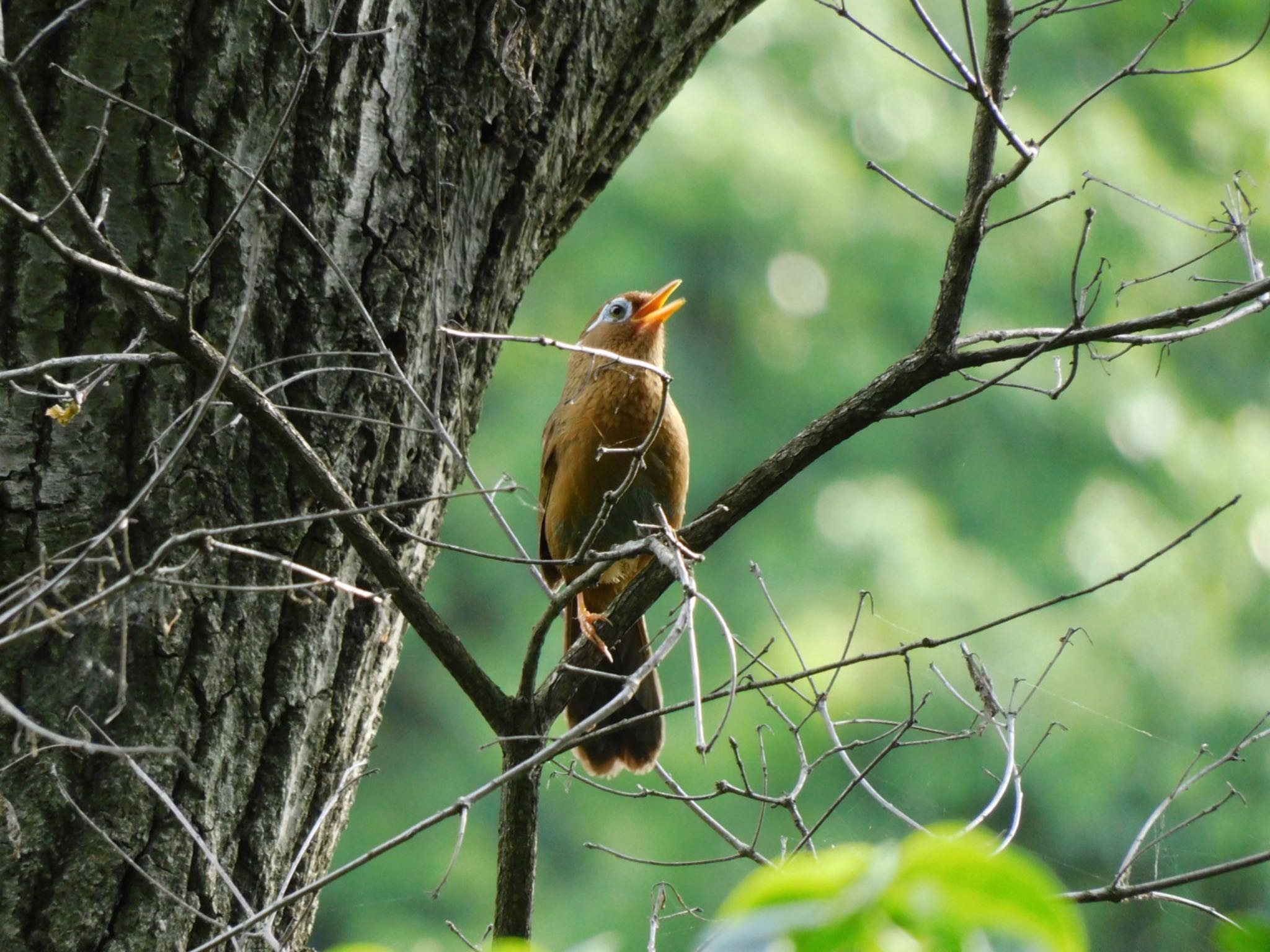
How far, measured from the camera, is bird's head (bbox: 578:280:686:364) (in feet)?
13.1

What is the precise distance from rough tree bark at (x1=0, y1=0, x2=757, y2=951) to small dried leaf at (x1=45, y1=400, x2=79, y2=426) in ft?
0.28

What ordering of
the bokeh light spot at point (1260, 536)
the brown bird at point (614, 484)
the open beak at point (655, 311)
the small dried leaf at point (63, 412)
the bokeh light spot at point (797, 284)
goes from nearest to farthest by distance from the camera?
the small dried leaf at point (63, 412) → the brown bird at point (614, 484) → the open beak at point (655, 311) → the bokeh light spot at point (1260, 536) → the bokeh light spot at point (797, 284)

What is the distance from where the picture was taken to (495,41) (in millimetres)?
2143

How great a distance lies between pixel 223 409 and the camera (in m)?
1.91

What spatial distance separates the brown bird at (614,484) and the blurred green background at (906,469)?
1.94 metres

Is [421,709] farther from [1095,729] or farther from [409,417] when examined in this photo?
[409,417]

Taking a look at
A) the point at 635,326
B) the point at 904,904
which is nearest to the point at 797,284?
the point at 635,326

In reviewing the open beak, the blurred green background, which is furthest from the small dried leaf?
the blurred green background

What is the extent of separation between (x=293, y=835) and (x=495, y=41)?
4.64 ft

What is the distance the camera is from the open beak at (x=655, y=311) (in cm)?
388

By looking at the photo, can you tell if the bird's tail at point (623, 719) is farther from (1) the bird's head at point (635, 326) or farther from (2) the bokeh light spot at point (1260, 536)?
(2) the bokeh light spot at point (1260, 536)

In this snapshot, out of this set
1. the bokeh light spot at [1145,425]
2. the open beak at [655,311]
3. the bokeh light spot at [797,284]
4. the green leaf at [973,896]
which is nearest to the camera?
the green leaf at [973,896]

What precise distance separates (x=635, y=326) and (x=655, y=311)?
88 mm

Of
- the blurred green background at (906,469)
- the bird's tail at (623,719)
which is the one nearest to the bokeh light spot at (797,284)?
the blurred green background at (906,469)
